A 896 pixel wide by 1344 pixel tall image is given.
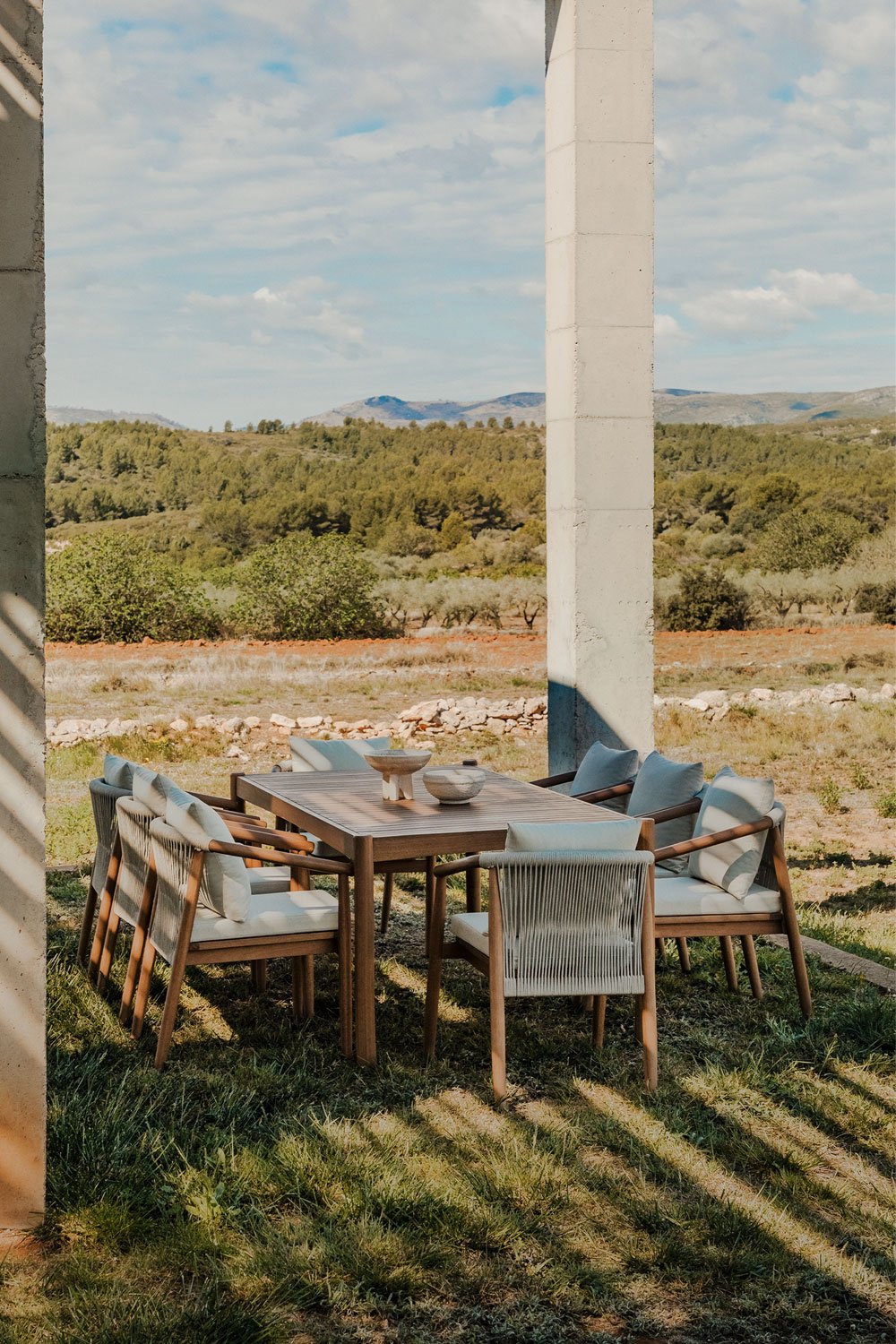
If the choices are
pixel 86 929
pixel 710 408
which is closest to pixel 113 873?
pixel 86 929

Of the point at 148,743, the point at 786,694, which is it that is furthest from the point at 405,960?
the point at 786,694

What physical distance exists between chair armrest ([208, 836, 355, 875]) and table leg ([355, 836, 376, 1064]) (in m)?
0.08

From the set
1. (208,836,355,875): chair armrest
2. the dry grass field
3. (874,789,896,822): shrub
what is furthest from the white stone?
(208,836,355,875): chair armrest

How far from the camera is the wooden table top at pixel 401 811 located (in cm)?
356

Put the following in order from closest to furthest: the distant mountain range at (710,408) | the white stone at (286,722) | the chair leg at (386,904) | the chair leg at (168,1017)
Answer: the chair leg at (168,1017), the chair leg at (386,904), the white stone at (286,722), the distant mountain range at (710,408)

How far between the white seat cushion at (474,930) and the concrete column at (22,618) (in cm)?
124

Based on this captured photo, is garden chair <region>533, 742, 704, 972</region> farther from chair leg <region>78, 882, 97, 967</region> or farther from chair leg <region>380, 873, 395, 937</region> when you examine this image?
chair leg <region>78, 882, 97, 967</region>

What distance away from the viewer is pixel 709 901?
149 inches

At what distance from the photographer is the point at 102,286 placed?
20797 mm

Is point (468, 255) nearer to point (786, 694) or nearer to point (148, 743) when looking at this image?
point (786, 694)

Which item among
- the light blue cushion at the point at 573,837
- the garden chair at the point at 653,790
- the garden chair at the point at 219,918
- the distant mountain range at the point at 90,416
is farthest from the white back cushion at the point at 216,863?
the distant mountain range at the point at 90,416

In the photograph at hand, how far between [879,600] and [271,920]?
13244 millimetres

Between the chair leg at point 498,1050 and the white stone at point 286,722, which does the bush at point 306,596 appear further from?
the chair leg at point 498,1050

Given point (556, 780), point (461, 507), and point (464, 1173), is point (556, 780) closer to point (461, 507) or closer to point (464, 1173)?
point (464, 1173)
